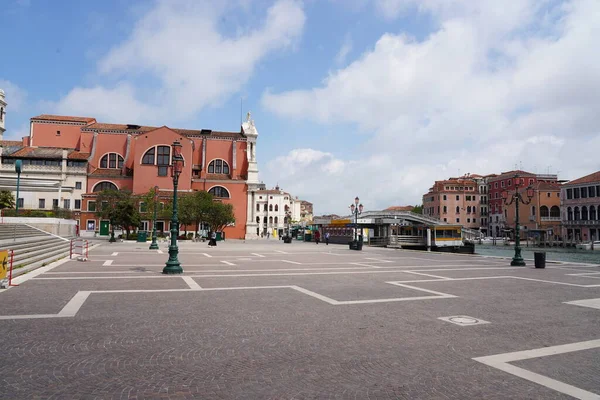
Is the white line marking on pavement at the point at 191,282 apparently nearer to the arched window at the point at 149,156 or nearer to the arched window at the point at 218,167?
the arched window at the point at 149,156

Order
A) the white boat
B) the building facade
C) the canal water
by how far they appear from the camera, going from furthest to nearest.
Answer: the building facade
the white boat
the canal water

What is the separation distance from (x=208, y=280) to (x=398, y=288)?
612 cm

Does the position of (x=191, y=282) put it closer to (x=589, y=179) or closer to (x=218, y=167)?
(x=218, y=167)

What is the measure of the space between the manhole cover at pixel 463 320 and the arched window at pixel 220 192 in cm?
6092

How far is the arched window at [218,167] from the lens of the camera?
2749 inches

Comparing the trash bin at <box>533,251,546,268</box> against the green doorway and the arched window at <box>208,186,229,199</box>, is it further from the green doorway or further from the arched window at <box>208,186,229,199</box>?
the green doorway

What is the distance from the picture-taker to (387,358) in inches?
217

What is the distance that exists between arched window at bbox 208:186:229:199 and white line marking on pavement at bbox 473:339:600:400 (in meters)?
63.1

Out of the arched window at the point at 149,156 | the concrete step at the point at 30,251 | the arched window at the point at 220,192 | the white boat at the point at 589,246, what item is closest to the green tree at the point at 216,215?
the arched window at the point at 220,192

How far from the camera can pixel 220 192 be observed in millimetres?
67438

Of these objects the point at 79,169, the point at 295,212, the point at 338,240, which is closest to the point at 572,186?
the point at 338,240

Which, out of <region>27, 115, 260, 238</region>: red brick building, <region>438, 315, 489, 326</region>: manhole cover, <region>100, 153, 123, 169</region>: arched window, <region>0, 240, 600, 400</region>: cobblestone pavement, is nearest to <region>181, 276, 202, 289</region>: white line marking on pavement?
<region>0, 240, 600, 400</region>: cobblestone pavement

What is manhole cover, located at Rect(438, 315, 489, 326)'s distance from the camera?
25.2ft

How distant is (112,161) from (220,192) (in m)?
17.7
